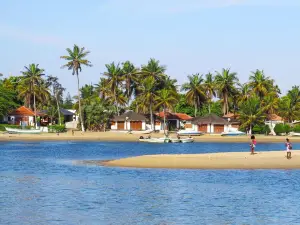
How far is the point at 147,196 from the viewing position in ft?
134

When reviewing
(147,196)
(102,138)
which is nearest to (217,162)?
(147,196)

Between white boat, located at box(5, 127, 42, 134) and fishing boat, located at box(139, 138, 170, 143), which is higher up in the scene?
white boat, located at box(5, 127, 42, 134)

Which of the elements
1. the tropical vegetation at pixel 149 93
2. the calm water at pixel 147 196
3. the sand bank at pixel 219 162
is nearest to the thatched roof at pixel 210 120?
the tropical vegetation at pixel 149 93

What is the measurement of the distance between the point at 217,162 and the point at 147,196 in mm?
19118

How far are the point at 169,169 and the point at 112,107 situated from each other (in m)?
90.6

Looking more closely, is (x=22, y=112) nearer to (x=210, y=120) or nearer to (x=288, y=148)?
(x=210, y=120)

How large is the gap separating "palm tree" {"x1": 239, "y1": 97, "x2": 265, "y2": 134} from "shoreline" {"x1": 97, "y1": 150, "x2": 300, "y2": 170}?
6373cm

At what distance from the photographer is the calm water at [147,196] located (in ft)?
109

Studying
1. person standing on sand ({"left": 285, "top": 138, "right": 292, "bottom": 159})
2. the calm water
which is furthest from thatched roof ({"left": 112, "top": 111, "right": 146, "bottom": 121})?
person standing on sand ({"left": 285, "top": 138, "right": 292, "bottom": 159})

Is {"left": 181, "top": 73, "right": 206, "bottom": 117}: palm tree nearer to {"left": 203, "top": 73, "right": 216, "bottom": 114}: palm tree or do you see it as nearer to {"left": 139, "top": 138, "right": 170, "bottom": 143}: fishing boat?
Result: {"left": 203, "top": 73, "right": 216, "bottom": 114}: palm tree

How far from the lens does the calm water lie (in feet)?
109

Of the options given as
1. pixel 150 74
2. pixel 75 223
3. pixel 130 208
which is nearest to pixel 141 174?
pixel 130 208

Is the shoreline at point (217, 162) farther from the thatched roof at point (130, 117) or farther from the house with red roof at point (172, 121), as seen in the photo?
the house with red roof at point (172, 121)

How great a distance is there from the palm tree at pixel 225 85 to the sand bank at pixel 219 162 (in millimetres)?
81543
